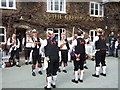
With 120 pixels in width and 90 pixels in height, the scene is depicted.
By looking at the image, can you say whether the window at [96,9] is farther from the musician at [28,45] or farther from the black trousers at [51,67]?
the black trousers at [51,67]

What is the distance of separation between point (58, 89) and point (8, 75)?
2.89 m

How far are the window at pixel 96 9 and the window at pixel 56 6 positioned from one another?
3283mm

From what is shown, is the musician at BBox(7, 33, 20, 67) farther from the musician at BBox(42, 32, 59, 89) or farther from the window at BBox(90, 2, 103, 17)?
the window at BBox(90, 2, 103, 17)

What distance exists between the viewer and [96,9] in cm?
1733

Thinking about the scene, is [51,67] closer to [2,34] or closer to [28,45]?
[28,45]

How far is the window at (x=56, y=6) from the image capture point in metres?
14.8

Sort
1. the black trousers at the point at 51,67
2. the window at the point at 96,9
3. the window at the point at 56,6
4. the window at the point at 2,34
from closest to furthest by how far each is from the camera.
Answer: the black trousers at the point at 51,67 → the window at the point at 2,34 → the window at the point at 56,6 → the window at the point at 96,9

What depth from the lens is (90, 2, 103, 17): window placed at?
672 inches

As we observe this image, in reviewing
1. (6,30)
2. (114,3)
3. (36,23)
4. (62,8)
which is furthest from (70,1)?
(6,30)

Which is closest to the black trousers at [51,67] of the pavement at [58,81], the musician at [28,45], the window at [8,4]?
the pavement at [58,81]

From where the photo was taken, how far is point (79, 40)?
20.2 feet

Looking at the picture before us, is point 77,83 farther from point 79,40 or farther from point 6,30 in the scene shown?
point 6,30

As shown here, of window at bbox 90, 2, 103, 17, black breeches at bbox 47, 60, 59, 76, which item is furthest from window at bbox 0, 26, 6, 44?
window at bbox 90, 2, 103, 17

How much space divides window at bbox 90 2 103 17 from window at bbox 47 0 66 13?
328cm
